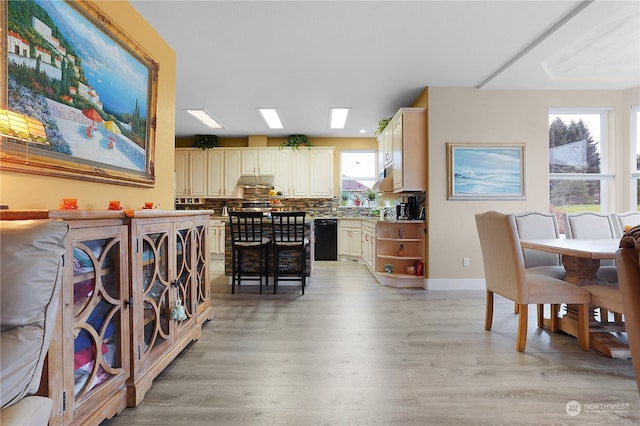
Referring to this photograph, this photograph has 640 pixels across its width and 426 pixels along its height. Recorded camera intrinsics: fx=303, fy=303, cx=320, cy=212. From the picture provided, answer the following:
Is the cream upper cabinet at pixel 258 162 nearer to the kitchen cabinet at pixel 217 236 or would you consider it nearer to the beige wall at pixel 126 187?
the kitchen cabinet at pixel 217 236

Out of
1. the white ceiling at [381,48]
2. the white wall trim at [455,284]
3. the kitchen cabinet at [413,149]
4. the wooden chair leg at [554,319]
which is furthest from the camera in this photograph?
the kitchen cabinet at [413,149]

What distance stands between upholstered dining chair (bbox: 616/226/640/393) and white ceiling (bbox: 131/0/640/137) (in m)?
2.35

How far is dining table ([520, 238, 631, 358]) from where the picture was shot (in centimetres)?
212

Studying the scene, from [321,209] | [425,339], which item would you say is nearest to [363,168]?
[321,209]

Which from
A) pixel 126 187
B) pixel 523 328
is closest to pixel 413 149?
pixel 523 328

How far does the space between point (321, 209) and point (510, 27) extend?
192 inches

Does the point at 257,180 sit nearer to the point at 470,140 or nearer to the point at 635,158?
the point at 470,140

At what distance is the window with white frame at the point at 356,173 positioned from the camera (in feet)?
23.3

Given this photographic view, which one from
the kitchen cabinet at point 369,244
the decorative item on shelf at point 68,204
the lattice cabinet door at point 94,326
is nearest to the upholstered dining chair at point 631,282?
the lattice cabinet door at point 94,326

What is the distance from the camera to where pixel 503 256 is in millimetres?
2373

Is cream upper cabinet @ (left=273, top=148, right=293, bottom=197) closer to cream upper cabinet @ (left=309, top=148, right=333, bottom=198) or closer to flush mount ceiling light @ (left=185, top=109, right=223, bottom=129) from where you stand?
cream upper cabinet @ (left=309, top=148, right=333, bottom=198)

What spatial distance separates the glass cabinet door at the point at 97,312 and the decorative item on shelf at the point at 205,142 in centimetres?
563

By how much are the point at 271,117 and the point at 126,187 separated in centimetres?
361

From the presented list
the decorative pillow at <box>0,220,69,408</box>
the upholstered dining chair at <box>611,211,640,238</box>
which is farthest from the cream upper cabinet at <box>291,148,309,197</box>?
the decorative pillow at <box>0,220,69,408</box>
